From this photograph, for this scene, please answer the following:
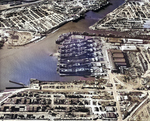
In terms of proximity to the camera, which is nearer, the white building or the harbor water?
the harbor water

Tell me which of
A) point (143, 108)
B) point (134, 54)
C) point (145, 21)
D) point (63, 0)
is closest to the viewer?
point (143, 108)

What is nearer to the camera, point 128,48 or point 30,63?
point 30,63

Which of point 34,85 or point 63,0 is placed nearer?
point 34,85

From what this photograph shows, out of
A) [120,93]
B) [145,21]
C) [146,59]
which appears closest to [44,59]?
[120,93]

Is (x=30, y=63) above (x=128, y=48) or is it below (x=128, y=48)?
below

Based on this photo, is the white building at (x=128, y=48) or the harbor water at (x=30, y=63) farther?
the white building at (x=128, y=48)

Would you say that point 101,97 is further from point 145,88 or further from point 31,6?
point 31,6

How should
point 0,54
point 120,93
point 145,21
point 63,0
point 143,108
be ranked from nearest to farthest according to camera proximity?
point 143,108 < point 120,93 < point 0,54 < point 145,21 < point 63,0

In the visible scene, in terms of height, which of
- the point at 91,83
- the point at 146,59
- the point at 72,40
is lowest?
the point at 91,83

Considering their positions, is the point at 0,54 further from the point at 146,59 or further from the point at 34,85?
the point at 146,59

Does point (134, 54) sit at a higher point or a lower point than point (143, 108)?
higher
